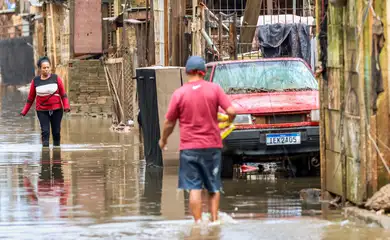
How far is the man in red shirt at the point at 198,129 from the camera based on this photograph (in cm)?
897

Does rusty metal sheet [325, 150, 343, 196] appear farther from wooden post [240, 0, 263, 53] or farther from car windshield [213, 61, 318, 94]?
wooden post [240, 0, 263, 53]

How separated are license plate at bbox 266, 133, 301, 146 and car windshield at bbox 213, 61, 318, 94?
1150mm

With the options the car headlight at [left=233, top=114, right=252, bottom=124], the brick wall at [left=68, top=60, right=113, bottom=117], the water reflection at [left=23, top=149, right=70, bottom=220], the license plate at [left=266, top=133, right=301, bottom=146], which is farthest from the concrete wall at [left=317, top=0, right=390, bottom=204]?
the brick wall at [left=68, top=60, right=113, bottom=117]

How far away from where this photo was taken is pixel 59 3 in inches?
1797

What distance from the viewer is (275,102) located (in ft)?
43.2

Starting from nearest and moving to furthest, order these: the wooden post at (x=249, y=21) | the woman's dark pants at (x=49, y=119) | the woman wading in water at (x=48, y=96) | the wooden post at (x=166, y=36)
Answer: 1. the woman wading in water at (x=48, y=96)
2. the woman's dark pants at (x=49, y=119)
3. the wooden post at (x=166, y=36)
4. the wooden post at (x=249, y=21)

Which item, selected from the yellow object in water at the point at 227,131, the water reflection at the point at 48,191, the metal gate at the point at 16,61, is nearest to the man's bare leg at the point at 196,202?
the yellow object in water at the point at 227,131

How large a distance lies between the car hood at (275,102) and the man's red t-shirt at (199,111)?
11.8 ft

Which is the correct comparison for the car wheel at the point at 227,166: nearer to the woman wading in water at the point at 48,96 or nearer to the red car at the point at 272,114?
the red car at the point at 272,114

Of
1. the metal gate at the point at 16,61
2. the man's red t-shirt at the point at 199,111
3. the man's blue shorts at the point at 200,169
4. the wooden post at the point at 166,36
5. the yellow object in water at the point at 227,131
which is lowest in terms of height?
the metal gate at the point at 16,61

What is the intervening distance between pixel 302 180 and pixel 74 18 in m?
23.3

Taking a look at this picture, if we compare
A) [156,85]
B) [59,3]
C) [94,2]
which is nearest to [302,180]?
[156,85]

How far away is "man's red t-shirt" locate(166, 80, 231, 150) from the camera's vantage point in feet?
29.4

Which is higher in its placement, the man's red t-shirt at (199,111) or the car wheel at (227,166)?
the man's red t-shirt at (199,111)
